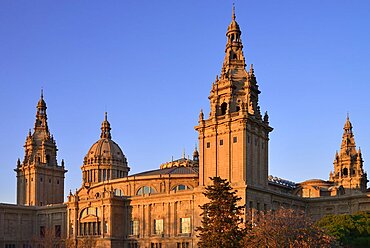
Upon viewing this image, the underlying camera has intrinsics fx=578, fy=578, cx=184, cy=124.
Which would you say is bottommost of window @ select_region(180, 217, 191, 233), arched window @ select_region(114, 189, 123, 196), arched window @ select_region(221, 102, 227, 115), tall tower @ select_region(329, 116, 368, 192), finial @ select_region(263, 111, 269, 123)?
window @ select_region(180, 217, 191, 233)

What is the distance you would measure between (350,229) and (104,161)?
8390 cm

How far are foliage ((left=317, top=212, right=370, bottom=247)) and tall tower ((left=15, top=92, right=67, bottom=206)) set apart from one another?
75.8 meters

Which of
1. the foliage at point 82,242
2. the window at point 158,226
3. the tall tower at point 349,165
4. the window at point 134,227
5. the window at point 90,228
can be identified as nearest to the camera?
the window at point 158,226

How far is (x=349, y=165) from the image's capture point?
5202 inches

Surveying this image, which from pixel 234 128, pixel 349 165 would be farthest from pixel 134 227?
pixel 349 165

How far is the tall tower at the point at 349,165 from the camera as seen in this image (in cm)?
12988

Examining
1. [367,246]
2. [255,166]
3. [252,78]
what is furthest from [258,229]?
[252,78]

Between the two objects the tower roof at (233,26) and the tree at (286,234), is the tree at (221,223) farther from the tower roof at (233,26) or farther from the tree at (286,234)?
the tower roof at (233,26)

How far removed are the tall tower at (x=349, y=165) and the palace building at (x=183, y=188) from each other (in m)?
0.23

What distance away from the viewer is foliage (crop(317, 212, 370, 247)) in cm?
6862

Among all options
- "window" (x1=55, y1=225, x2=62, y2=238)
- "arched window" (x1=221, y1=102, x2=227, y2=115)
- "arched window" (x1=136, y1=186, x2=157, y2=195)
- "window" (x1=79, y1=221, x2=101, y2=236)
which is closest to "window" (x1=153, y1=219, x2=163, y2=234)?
"arched window" (x1=136, y1=186, x2=157, y2=195)

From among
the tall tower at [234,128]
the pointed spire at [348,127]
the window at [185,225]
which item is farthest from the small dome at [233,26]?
the pointed spire at [348,127]

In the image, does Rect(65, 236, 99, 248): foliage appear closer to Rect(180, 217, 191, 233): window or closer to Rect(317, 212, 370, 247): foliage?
Rect(180, 217, 191, 233): window

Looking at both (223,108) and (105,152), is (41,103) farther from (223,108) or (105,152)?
(223,108)
